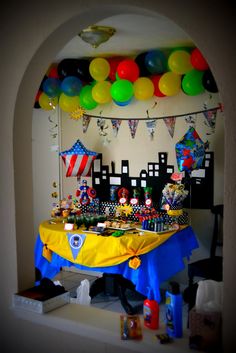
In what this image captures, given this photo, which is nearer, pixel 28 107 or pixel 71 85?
pixel 28 107

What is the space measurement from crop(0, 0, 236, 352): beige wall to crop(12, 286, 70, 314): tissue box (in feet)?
0.21

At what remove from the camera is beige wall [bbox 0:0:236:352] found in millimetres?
1454

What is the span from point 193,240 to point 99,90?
1.74 m

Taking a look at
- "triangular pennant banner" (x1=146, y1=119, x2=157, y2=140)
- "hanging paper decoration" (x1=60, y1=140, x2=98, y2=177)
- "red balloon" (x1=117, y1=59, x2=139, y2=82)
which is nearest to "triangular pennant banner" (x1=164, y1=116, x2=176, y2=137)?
"triangular pennant banner" (x1=146, y1=119, x2=157, y2=140)

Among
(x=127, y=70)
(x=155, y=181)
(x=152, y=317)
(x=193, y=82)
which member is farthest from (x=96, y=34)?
(x=152, y=317)

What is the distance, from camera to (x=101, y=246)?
3191 millimetres

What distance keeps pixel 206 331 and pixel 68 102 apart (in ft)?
10.2

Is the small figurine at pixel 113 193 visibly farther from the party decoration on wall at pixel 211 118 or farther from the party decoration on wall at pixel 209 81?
the party decoration on wall at pixel 209 81

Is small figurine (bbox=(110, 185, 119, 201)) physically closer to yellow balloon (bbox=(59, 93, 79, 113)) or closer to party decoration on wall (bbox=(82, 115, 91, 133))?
party decoration on wall (bbox=(82, 115, 91, 133))

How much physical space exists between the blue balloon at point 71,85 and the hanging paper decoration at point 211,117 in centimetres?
132

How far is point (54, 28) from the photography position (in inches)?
70.2

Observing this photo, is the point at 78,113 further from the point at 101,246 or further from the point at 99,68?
the point at 101,246

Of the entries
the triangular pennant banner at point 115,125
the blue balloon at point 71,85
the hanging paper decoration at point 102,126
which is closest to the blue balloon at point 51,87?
the blue balloon at point 71,85

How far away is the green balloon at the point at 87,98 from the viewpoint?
13.2 feet
